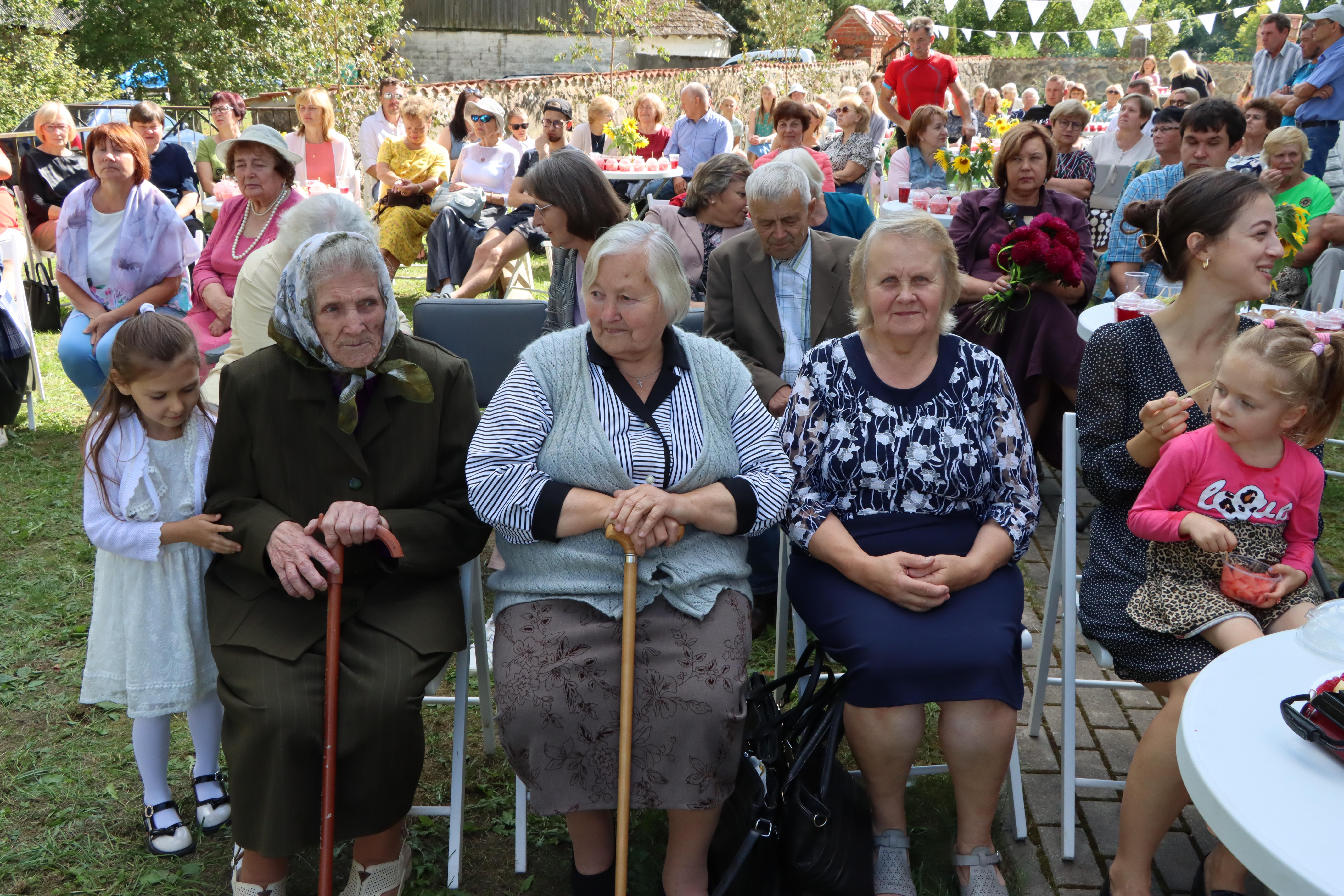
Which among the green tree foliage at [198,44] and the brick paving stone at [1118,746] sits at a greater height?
the green tree foliage at [198,44]

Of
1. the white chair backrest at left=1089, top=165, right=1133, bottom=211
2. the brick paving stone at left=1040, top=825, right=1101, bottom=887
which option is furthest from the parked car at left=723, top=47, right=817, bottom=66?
the brick paving stone at left=1040, top=825, right=1101, bottom=887

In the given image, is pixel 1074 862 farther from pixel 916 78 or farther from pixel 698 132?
pixel 698 132

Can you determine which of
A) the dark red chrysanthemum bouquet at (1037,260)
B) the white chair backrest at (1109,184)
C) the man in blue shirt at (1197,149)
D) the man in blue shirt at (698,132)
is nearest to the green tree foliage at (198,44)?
the man in blue shirt at (698,132)

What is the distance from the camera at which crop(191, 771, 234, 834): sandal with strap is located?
8.65 feet

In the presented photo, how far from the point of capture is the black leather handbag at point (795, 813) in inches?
88.3

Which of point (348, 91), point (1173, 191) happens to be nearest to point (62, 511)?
point (1173, 191)

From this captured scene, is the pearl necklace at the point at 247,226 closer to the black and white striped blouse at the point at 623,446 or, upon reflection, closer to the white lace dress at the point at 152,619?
the white lace dress at the point at 152,619

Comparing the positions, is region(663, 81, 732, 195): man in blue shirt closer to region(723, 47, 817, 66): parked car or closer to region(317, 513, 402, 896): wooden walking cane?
region(317, 513, 402, 896): wooden walking cane

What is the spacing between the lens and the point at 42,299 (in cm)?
700

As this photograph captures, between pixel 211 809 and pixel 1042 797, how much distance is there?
2.22 metres

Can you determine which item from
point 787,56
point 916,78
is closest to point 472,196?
point 916,78

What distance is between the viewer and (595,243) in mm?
2510

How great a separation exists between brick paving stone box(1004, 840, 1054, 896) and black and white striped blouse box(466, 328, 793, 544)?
1.05 m

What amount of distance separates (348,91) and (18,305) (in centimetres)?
940
